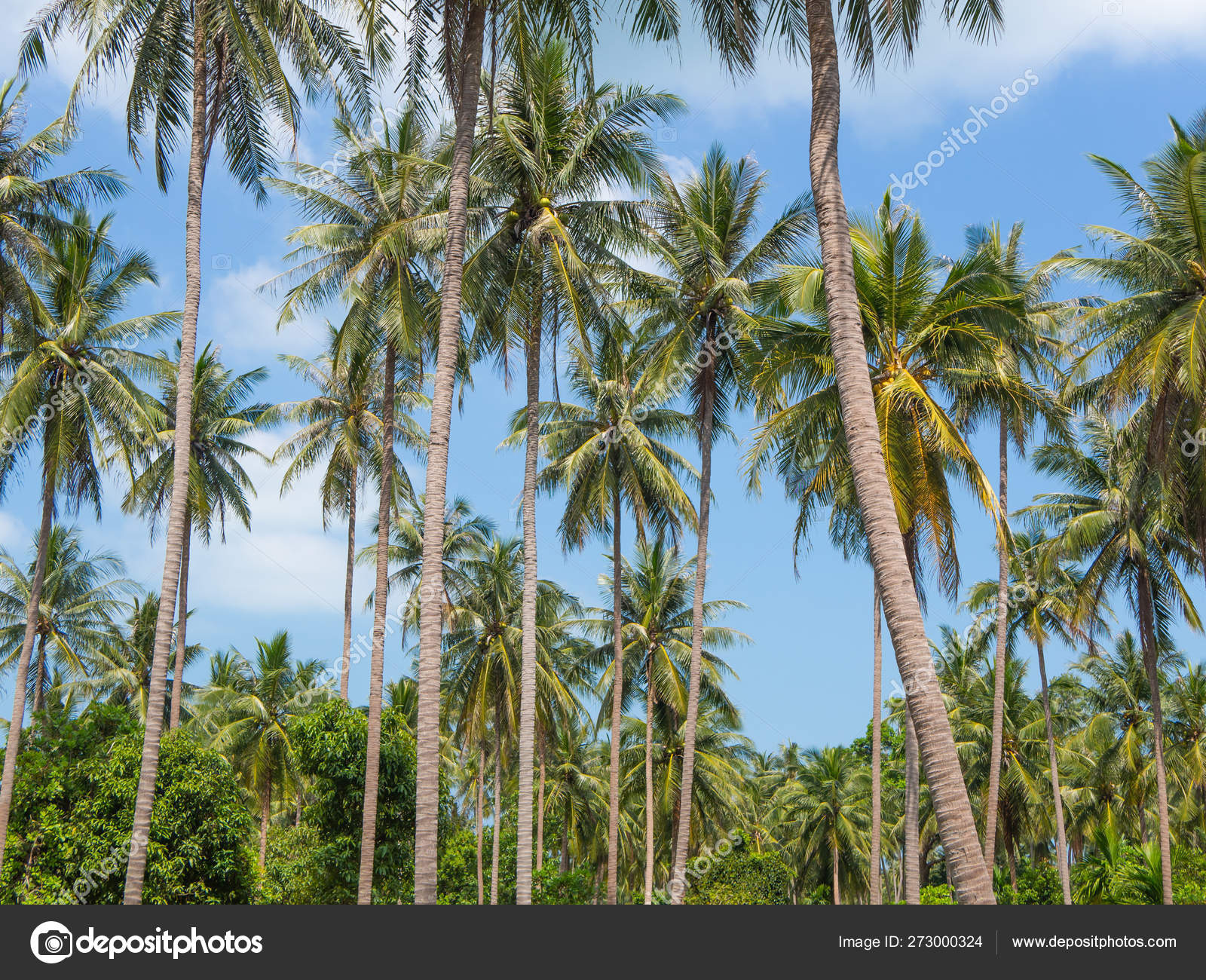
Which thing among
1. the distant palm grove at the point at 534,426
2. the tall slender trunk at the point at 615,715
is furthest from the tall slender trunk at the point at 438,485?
the tall slender trunk at the point at 615,715

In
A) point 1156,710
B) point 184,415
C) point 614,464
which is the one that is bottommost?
point 1156,710

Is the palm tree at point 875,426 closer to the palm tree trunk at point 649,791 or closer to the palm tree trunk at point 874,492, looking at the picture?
the palm tree trunk at point 874,492

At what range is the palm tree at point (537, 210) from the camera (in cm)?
1802

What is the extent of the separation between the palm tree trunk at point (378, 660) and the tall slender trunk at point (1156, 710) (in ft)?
60.3

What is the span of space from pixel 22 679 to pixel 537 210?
15.6 m

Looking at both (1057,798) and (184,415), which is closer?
(184,415)

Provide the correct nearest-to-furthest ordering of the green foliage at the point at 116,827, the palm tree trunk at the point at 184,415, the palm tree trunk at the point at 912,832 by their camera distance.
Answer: the palm tree trunk at the point at 184,415
the palm tree trunk at the point at 912,832
the green foliage at the point at 116,827

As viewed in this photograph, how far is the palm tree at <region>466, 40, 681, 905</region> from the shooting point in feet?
59.1

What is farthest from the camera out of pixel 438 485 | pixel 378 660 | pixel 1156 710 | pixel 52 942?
pixel 1156 710

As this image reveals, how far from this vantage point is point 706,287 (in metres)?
23.0

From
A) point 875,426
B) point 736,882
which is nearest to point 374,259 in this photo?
point 875,426

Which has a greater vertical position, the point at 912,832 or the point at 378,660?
the point at 378,660

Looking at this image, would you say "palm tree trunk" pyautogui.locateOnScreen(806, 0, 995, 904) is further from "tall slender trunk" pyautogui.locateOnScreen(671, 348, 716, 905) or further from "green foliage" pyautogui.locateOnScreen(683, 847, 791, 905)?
"green foliage" pyautogui.locateOnScreen(683, 847, 791, 905)

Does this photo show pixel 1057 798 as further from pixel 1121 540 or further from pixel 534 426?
pixel 534 426
